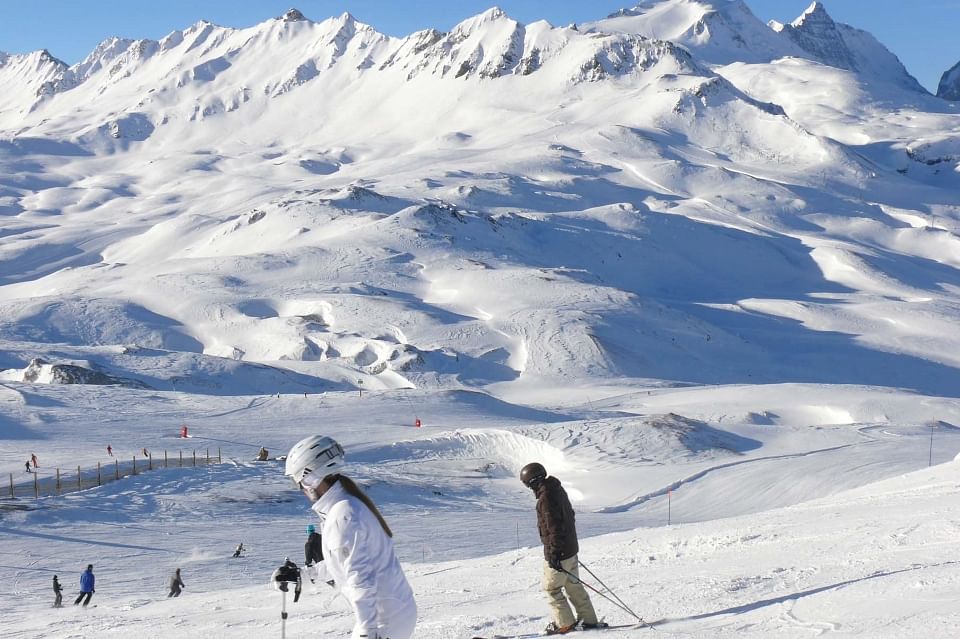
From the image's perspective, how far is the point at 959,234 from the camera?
145 m

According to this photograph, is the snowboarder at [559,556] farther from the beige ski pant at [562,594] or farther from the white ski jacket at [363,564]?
the white ski jacket at [363,564]

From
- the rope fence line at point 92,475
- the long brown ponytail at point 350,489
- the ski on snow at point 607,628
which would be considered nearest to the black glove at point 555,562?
the ski on snow at point 607,628

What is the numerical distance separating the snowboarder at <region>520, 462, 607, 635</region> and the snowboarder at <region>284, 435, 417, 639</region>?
2.98 m

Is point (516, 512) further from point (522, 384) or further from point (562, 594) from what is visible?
point (522, 384)

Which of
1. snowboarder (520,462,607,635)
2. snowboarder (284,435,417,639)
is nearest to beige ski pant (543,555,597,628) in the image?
snowboarder (520,462,607,635)

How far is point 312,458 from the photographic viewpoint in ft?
19.5

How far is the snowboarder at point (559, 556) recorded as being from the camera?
9.04 m

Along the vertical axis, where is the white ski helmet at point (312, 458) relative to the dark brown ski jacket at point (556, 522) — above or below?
above

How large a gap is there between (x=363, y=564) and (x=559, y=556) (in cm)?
348

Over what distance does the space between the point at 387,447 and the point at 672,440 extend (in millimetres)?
11443

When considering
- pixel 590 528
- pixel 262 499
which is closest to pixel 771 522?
pixel 590 528

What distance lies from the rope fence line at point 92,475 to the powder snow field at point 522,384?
36.2 inches

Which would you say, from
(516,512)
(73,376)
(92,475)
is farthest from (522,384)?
(92,475)

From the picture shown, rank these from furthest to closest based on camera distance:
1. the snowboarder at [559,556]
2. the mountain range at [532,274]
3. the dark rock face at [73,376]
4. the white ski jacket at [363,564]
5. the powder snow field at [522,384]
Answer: the mountain range at [532,274]
the dark rock face at [73,376]
the powder snow field at [522,384]
the snowboarder at [559,556]
the white ski jacket at [363,564]
